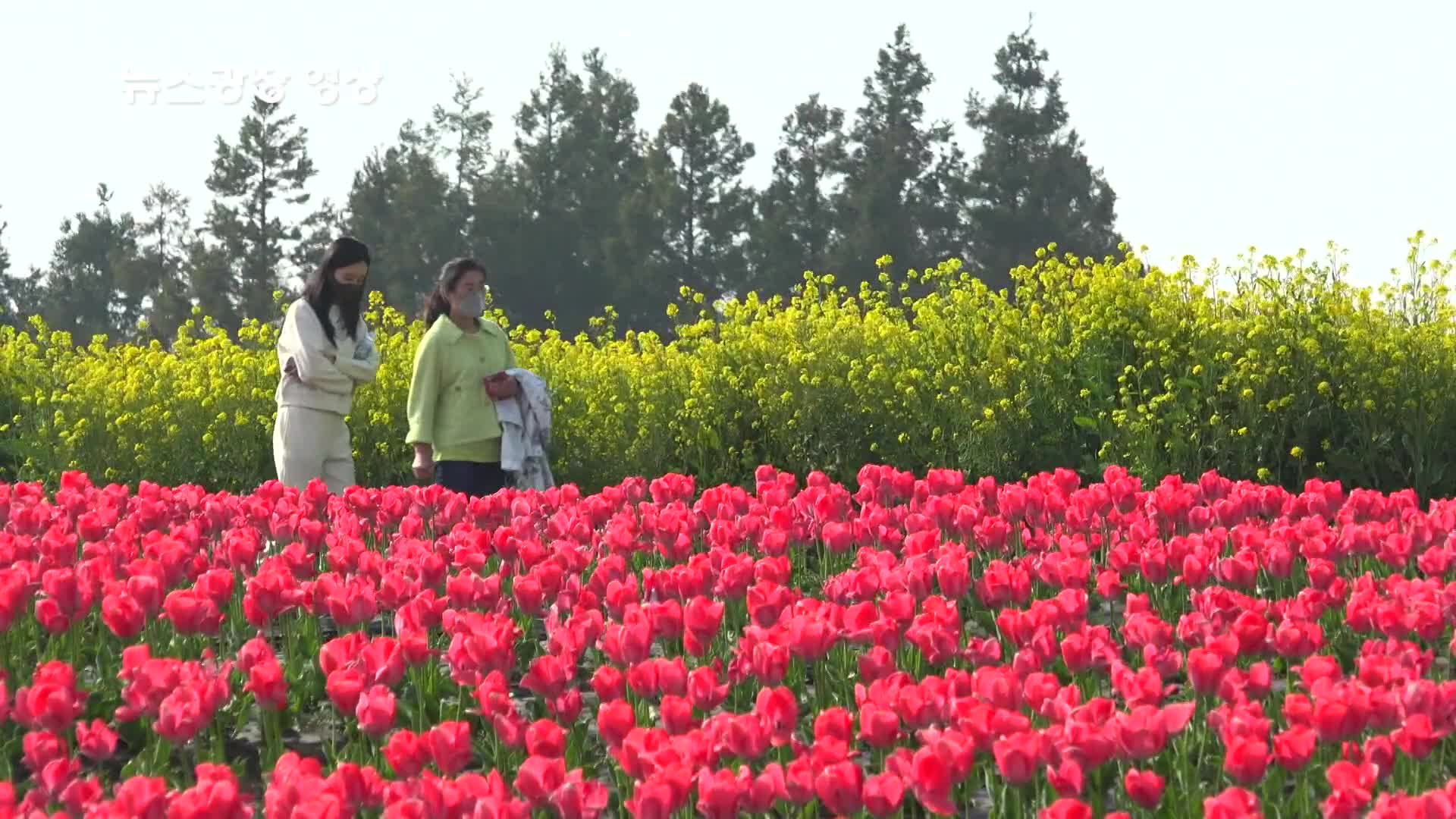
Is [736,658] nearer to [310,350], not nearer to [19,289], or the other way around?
[310,350]

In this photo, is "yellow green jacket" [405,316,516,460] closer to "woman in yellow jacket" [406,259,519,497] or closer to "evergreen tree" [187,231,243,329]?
"woman in yellow jacket" [406,259,519,497]

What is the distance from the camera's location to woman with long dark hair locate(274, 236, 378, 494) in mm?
7980

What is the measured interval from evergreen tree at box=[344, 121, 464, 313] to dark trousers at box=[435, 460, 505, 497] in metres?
42.0

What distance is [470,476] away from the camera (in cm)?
823

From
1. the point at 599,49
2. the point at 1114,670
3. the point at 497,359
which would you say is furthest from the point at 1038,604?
the point at 599,49

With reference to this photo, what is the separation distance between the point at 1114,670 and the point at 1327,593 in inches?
46.9

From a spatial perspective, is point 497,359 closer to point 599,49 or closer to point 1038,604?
point 1038,604

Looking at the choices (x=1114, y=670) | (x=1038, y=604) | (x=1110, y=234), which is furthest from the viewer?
(x=1110, y=234)

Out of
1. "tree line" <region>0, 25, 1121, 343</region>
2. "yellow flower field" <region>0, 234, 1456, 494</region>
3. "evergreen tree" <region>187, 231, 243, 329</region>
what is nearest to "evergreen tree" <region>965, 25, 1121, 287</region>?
"tree line" <region>0, 25, 1121, 343</region>

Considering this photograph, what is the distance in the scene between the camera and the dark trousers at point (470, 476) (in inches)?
323

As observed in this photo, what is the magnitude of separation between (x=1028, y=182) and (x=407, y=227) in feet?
58.9

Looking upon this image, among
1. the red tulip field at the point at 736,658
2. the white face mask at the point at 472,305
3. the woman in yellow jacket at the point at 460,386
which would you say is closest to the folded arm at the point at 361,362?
the woman in yellow jacket at the point at 460,386

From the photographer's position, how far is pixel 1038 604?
4.20 metres

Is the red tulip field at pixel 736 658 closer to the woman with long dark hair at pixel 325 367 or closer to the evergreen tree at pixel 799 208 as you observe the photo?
the woman with long dark hair at pixel 325 367
